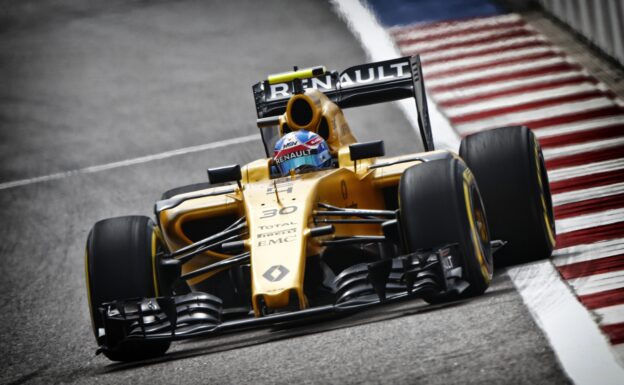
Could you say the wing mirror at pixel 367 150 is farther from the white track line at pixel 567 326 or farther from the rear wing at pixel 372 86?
the rear wing at pixel 372 86

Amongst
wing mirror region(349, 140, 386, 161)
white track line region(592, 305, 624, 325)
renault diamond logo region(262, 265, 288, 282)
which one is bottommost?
white track line region(592, 305, 624, 325)

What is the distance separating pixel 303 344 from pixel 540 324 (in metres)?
1.42

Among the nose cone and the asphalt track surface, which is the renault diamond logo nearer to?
the nose cone

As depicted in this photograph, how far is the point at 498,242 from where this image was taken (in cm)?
867

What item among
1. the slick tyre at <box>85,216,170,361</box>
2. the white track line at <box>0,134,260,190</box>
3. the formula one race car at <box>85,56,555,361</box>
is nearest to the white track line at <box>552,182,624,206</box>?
the formula one race car at <box>85,56,555,361</box>

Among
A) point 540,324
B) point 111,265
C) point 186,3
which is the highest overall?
point 186,3

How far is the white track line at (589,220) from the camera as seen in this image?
9.86 meters

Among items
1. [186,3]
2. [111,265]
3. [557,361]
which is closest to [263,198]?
[111,265]

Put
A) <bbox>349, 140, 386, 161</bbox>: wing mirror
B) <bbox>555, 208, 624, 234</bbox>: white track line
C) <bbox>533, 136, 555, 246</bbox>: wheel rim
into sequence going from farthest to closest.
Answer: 1. <bbox>555, 208, 624, 234</bbox>: white track line
2. <bbox>533, 136, 555, 246</bbox>: wheel rim
3. <bbox>349, 140, 386, 161</bbox>: wing mirror

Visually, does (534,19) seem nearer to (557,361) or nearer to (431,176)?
(431,176)

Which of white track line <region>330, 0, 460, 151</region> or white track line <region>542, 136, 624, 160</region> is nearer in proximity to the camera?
white track line <region>542, 136, 624, 160</region>

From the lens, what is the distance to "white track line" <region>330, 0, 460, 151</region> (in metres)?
13.9

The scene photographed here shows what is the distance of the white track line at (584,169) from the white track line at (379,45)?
5.65ft

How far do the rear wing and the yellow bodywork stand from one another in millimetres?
779
